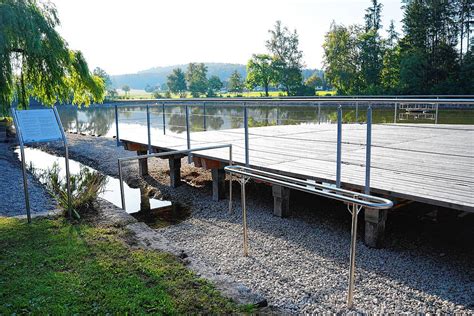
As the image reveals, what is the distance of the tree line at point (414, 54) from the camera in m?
33.7

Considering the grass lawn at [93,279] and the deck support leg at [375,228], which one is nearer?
the grass lawn at [93,279]

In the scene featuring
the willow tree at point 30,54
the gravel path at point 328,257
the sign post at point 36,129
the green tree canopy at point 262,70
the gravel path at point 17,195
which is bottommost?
the gravel path at point 328,257

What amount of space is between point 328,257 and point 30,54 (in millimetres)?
9385

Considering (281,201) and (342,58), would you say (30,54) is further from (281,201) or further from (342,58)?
(342,58)

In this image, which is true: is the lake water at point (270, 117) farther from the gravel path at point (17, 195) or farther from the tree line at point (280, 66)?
the tree line at point (280, 66)

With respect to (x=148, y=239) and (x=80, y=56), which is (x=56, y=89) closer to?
(x=80, y=56)

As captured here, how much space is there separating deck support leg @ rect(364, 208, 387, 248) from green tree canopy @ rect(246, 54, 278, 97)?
45675 millimetres

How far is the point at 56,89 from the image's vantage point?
11805 millimetres

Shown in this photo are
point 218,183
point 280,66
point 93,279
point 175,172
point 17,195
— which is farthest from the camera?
point 280,66

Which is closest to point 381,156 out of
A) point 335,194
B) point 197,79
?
point 335,194

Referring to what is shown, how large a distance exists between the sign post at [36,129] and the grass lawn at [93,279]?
75 cm

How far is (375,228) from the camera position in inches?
182

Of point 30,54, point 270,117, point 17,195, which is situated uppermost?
point 30,54

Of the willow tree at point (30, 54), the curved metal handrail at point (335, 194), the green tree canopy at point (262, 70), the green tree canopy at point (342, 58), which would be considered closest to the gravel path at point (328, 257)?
the curved metal handrail at point (335, 194)
